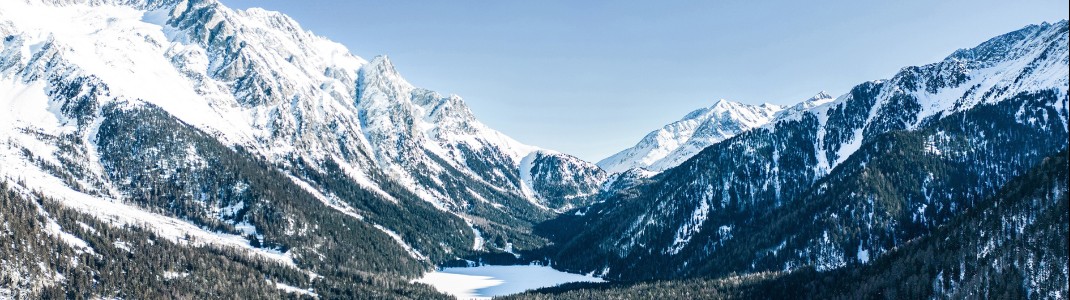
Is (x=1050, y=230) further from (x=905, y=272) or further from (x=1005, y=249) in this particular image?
(x=905, y=272)

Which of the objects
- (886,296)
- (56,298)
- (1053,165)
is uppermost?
(1053,165)

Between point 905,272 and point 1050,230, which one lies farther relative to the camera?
point 905,272

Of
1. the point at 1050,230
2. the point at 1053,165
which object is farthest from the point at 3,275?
the point at 1053,165

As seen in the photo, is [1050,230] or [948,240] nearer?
[1050,230]

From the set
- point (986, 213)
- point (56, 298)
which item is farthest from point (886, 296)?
point (56, 298)

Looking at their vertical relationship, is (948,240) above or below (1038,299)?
above

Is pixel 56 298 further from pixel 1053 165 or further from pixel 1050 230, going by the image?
pixel 1053 165

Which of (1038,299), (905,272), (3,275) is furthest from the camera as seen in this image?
(905,272)

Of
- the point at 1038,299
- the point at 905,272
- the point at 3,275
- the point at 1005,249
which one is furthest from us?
the point at 905,272

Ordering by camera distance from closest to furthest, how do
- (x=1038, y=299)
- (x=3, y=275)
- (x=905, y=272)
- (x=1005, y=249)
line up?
(x=1038, y=299), (x=1005, y=249), (x=3, y=275), (x=905, y=272)
